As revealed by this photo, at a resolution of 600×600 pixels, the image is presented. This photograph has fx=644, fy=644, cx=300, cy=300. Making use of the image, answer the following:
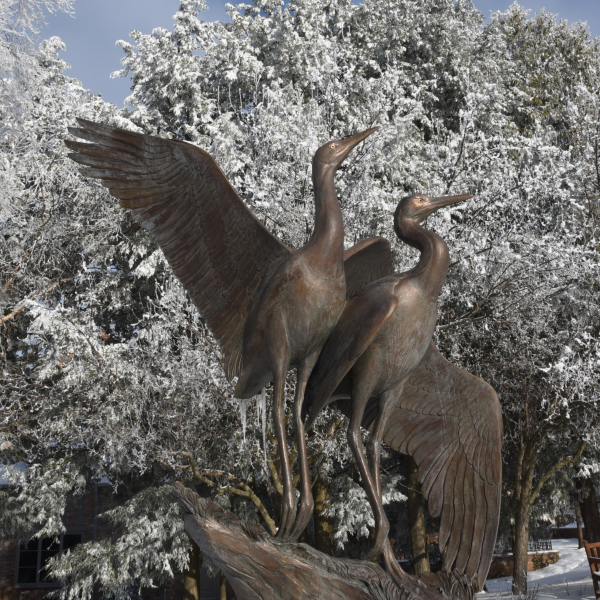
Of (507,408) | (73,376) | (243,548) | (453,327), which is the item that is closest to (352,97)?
(453,327)

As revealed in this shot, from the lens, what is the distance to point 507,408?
11.5 meters

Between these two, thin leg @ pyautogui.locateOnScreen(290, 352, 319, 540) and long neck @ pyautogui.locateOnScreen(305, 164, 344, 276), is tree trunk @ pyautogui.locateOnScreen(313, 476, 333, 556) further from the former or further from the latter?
long neck @ pyautogui.locateOnScreen(305, 164, 344, 276)

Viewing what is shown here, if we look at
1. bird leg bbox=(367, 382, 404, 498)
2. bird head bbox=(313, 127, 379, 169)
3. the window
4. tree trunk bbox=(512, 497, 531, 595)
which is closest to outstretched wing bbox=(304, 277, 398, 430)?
bird leg bbox=(367, 382, 404, 498)

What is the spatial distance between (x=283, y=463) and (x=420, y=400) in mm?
1214

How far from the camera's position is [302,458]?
4.04 metres

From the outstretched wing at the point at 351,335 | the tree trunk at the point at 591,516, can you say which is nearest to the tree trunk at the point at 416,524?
the tree trunk at the point at 591,516

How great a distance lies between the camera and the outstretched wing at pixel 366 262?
4906mm

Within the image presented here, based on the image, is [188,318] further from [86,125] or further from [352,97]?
[86,125]

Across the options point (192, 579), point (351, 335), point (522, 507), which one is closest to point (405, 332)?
point (351, 335)

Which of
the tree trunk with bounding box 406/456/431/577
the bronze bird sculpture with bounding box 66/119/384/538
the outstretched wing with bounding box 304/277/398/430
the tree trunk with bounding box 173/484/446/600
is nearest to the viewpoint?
the tree trunk with bounding box 173/484/446/600

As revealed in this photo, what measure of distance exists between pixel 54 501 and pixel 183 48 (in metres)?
9.28

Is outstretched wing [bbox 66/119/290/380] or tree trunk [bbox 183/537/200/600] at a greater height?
outstretched wing [bbox 66/119/290/380]

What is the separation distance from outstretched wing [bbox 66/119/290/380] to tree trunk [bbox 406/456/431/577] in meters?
7.24

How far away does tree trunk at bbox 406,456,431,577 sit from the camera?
10.7 metres
